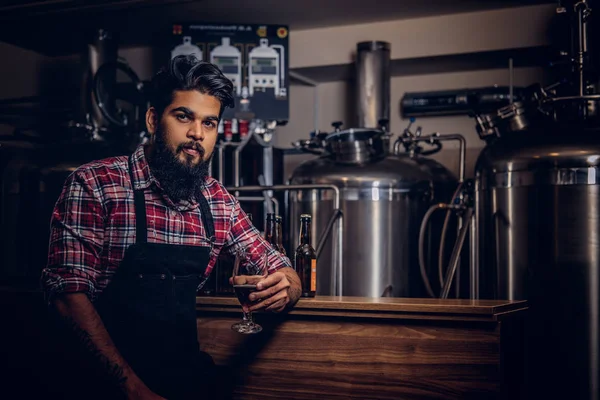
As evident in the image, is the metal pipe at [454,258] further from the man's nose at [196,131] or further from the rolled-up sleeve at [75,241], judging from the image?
the rolled-up sleeve at [75,241]

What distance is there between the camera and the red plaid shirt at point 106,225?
5.60 ft

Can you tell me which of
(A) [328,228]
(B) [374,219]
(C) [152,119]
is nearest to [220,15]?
(B) [374,219]

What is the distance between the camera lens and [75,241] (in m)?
1.72

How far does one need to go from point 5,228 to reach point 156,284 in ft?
5.70

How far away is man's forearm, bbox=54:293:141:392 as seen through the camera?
1704mm

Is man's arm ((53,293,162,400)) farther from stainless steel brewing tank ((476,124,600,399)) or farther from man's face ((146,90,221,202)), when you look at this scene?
stainless steel brewing tank ((476,124,600,399))

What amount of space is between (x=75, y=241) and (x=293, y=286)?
64cm

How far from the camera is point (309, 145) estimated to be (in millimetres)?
3811

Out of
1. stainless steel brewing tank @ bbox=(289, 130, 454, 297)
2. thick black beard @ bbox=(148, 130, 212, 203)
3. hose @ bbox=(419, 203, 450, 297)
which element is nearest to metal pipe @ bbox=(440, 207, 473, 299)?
hose @ bbox=(419, 203, 450, 297)

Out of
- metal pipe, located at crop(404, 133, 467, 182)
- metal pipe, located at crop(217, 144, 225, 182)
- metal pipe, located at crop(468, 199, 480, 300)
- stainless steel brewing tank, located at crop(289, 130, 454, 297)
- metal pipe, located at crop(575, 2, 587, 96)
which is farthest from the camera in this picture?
metal pipe, located at crop(217, 144, 225, 182)

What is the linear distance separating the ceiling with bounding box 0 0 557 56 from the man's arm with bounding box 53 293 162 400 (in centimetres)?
258

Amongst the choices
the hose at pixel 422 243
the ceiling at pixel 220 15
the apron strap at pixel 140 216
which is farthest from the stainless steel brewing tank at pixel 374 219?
the apron strap at pixel 140 216

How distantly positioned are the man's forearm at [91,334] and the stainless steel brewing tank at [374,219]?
5.70ft

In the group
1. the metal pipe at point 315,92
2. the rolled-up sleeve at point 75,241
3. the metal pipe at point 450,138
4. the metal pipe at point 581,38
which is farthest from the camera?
the metal pipe at point 315,92
